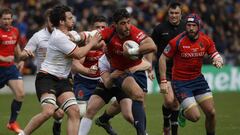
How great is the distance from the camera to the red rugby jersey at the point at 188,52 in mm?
11906

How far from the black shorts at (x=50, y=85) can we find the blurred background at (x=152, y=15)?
46.3ft

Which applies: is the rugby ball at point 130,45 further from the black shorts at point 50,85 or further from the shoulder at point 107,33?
the black shorts at point 50,85

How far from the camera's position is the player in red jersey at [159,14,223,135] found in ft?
38.5

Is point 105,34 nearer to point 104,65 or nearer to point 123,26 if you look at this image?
point 123,26

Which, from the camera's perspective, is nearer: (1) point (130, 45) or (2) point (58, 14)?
(2) point (58, 14)

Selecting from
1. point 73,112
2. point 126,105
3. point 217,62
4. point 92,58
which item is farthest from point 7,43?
point 217,62

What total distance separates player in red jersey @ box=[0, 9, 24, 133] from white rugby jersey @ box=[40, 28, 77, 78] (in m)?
3.54

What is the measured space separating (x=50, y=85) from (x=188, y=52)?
2.63m

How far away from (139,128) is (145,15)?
17.4 meters

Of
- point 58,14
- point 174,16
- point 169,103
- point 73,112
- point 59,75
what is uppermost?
point 58,14

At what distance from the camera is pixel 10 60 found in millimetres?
14586

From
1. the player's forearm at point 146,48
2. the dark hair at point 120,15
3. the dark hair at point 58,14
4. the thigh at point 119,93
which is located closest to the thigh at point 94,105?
the thigh at point 119,93

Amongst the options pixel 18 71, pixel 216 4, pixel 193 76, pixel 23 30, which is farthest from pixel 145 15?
pixel 193 76

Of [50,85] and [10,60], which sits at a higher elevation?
[50,85]
